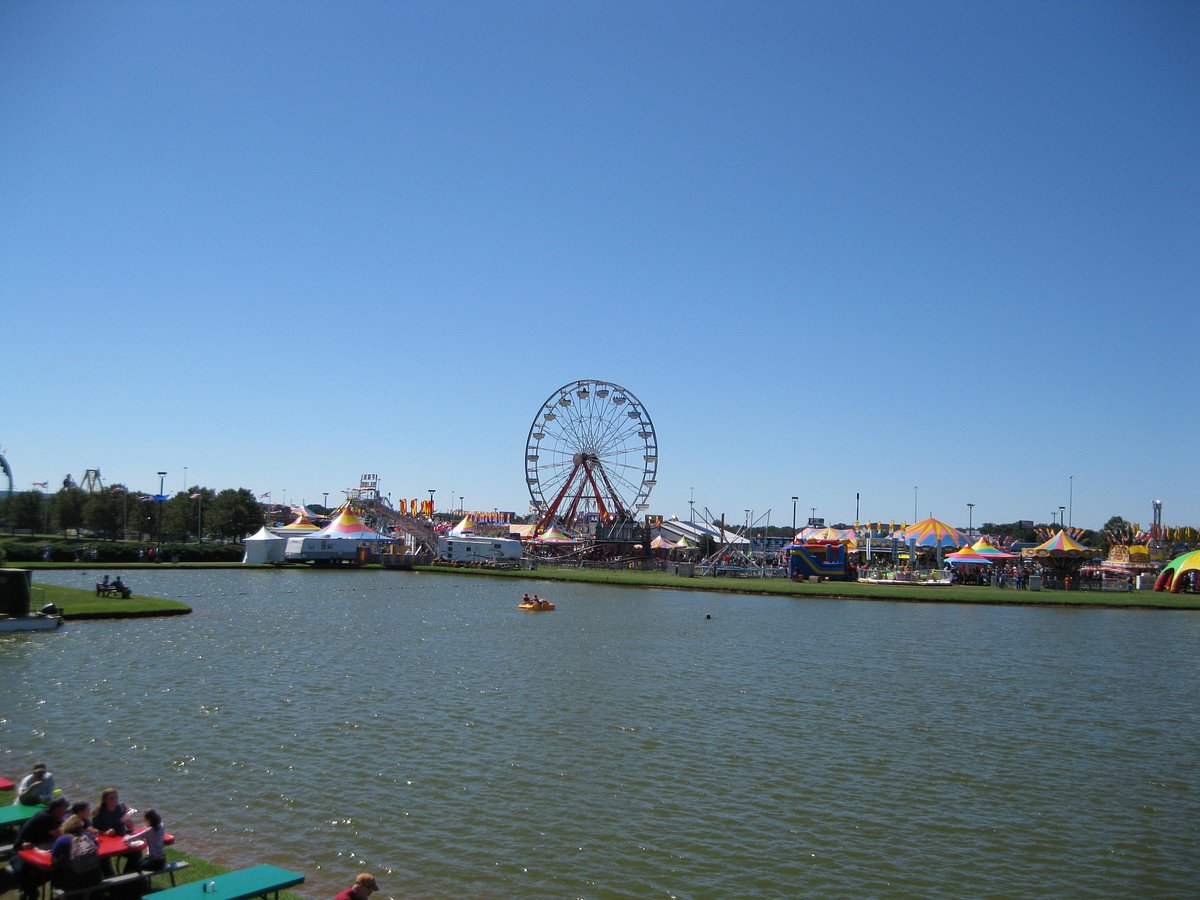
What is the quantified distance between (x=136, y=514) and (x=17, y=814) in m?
113

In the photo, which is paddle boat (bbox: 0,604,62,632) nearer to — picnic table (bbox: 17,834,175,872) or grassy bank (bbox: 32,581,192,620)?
grassy bank (bbox: 32,581,192,620)

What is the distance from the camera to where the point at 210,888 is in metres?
8.62

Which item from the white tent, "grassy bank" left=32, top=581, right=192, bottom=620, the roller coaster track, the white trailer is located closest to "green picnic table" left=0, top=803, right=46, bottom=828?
"grassy bank" left=32, top=581, right=192, bottom=620

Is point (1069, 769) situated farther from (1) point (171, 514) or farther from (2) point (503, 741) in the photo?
(1) point (171, 514)

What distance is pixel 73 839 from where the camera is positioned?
880 centimetres

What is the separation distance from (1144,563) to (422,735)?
8925 centimetres

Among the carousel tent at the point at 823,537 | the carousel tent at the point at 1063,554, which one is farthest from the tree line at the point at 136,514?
the carousel tent at the point at 1063,554

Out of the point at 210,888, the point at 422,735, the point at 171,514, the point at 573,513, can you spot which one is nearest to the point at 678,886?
the point at 210,888

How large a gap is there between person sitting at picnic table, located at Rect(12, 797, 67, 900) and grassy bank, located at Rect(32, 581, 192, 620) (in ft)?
81.4

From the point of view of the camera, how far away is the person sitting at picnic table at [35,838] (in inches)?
351

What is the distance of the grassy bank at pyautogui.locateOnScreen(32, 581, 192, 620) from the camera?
32562 millimetres

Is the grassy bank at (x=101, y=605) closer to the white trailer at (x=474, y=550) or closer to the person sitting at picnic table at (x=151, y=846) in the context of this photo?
the person sitting at picnic table at (x=151, y=846)

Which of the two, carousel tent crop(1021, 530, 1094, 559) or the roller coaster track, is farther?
the roller coaster track

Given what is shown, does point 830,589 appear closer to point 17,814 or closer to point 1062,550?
point 1062,550
